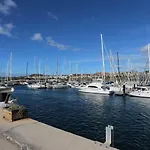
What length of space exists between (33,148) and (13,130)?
108 inches

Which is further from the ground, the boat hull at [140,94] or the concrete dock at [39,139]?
the concrete dock at [39,139]

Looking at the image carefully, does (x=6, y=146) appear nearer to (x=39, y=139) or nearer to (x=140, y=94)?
(x=39, y=139)

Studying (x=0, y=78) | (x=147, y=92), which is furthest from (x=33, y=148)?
(x=0, y=78)

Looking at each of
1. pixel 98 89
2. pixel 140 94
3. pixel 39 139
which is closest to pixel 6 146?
pixel 39 139

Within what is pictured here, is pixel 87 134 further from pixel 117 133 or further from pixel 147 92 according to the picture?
pixel 147 92

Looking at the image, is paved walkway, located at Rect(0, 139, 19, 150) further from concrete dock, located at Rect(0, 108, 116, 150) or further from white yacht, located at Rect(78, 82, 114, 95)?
white yacht, located at Rect(78, 82, 114, 95)

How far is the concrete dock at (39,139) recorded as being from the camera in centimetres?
717

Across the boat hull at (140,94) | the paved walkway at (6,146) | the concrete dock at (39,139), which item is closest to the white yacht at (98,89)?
the boat hull at (140,94)

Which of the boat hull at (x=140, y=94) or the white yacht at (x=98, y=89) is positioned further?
the white yacht at (x=98, y=89)

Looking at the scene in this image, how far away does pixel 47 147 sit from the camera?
23.8ft

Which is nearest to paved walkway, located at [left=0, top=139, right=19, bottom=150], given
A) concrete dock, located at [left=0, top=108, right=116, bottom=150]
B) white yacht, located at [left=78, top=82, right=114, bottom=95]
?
concrete dock, located at [left=0, top=108, right=116, bottom=150]

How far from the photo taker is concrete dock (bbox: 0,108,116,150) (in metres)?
7.17

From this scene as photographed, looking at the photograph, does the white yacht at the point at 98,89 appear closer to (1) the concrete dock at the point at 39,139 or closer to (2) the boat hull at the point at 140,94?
(2) the boat hull at the point at 140,94

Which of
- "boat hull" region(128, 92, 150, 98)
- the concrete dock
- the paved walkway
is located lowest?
"boat hull" region(128, 92, 150, 98)
